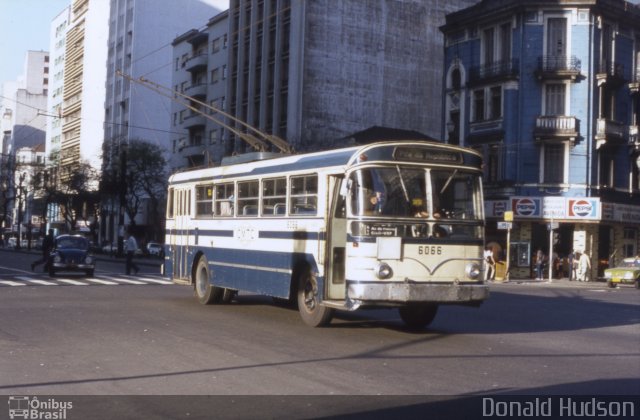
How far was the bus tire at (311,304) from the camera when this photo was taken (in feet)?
51.6

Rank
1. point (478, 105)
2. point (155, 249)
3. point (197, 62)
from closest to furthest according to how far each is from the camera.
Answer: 1. point (478, 105)
2. point (155, 249)
3. point (197, 62)

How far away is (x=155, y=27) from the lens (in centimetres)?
9788

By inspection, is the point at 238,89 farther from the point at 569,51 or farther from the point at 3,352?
the point at 3,352

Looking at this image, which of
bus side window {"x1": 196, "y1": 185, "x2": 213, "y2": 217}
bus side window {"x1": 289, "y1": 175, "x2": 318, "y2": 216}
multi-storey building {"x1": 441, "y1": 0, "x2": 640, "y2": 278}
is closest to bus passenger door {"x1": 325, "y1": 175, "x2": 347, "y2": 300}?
bus side window {"x1": 289, "y1": 175, "x2": 318, "y2": 216}

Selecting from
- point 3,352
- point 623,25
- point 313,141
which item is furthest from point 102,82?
point 3,352

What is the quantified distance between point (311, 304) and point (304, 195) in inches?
75.9

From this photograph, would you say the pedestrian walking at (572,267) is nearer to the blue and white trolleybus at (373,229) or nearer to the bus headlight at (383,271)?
the blue and white trolleybus at (373,229)

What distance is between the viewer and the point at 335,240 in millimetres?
15445

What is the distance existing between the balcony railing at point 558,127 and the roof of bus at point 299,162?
1094 inches

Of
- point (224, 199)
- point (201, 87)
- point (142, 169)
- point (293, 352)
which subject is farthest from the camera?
point (201, 87)

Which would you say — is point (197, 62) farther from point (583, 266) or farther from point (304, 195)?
point (304, 195)

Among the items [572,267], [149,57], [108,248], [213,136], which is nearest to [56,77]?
[149,57]

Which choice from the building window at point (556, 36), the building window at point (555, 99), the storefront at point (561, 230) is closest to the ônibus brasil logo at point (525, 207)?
the storefront at point (561, 230)

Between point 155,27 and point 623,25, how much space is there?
60.5 metres
